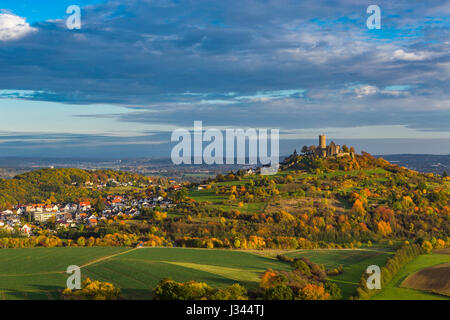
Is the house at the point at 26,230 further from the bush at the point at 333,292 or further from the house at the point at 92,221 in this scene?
the bush at the point at 333,292

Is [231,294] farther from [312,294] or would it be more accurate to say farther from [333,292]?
[333,292]

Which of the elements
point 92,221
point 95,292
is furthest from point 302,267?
point 92,221

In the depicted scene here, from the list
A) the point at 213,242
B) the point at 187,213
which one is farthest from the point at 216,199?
the point at 213,242

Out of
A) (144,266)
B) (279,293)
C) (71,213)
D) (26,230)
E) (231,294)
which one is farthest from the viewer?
(71,213)
